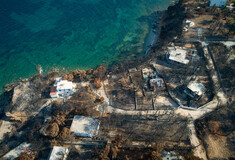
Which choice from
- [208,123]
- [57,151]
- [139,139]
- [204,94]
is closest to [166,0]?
[204,94]

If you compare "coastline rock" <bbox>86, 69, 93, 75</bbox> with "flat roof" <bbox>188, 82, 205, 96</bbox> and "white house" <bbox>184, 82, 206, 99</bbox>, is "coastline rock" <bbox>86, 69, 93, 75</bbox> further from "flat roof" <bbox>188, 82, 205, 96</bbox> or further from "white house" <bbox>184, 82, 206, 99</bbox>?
"flat roof" <bbox>188, 82, 205, 96</bbox>

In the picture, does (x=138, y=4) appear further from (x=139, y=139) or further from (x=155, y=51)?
(x=139, y=139)

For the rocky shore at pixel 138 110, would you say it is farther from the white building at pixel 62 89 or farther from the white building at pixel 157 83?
the white building at pixel 62 89

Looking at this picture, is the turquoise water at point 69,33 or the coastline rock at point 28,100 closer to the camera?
the coastline rock at point 28,100

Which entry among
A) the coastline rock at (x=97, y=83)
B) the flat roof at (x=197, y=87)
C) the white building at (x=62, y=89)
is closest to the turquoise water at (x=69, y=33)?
the coastline rock at (x=97, y=83)

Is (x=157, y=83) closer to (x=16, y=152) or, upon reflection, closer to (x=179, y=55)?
(x=179, y=55)

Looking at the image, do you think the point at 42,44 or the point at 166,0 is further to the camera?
the point at 166,0
